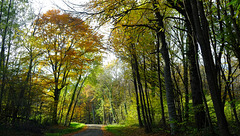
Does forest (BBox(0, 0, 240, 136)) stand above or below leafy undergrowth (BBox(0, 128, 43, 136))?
above

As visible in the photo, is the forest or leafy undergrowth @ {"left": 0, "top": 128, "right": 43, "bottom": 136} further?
leafy undergrowth @ {"left": 0, "top": 128, "right": 43, "bottom": 136}

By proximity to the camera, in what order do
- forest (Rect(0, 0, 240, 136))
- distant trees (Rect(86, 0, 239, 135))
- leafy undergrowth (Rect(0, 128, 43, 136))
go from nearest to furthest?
distant trees (Rect(86, 0, 239, 135)) < forest (Rect(0, 0, 240, 136)) < leafy undergrowth (Rect(0, 128, 43, 136))

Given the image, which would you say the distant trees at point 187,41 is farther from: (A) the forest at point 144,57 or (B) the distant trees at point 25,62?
(B) the distant trees at point 25,62

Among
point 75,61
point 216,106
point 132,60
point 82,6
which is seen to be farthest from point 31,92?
point 216,106

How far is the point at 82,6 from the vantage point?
158 inches

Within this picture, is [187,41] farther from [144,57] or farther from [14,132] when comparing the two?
[14,132]

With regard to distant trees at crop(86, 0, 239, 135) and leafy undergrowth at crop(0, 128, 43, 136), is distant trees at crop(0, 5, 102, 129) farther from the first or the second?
distant trees at crop(86, 0, 239, 135)

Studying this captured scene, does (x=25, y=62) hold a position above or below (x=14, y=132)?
above

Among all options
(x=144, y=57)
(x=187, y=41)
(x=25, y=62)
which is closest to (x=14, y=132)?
(x=25, y=62)

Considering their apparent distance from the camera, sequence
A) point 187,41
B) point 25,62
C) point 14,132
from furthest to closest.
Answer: point 25,62, point 14,132, point 187,41

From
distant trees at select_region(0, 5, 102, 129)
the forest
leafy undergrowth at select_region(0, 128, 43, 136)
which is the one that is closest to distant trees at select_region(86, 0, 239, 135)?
the forest

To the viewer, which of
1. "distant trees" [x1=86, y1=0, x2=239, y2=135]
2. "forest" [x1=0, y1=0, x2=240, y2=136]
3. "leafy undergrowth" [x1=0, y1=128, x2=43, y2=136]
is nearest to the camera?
"distant trees" [x1=86, y1=0, x2=239, y2=135]

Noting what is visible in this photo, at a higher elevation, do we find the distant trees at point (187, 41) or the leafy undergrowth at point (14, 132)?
the distant trees at point (187, 41)

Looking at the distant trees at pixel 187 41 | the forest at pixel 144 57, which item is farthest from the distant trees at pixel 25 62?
the distant trees at pixel 187 41
